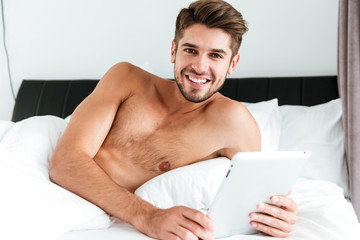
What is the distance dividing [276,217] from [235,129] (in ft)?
1.63

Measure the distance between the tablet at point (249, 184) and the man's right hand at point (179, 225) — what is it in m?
0.03

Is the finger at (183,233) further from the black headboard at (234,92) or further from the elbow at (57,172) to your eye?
the black headboard at (234,92)

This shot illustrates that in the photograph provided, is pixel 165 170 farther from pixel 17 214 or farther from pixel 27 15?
pixel 27 15

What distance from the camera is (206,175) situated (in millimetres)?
1374

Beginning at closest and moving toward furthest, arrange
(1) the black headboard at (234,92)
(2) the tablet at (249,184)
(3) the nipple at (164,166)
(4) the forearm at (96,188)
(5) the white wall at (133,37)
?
1. (2) the tablet at (249,184)
2. (4) the forearm at (96,188)
3. (3) the nipple at (164,166)
4. (1) the black headboard at (234,92)
5. (5) the white wall at (133,37)

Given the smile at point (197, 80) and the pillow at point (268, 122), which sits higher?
the smile at point (197, 80)

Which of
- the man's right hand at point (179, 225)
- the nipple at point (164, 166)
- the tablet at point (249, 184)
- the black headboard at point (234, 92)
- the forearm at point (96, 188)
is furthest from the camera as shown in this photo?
the black headboard at point (234, 92)

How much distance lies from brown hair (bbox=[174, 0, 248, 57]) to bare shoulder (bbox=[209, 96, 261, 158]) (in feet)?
0.79

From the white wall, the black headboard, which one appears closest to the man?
the black headboard

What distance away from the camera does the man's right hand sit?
3.50 feet

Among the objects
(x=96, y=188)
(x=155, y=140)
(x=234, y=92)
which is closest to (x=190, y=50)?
(x=155, y=140)

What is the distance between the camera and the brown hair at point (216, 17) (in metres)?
1.55

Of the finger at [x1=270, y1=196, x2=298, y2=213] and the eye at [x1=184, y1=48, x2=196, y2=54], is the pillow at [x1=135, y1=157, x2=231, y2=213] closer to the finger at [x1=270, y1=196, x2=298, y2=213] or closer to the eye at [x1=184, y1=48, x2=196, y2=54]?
the finger at [x1=270, y1=196, x2=298, y2=213]

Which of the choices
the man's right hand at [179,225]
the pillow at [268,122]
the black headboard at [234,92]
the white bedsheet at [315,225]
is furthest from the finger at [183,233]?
the black headboard at [234,92]
